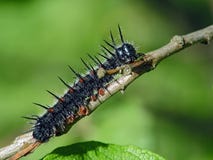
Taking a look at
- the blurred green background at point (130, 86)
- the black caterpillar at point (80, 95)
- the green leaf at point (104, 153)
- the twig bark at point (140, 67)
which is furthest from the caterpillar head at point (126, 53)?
the blurred green background at point (130, 86)

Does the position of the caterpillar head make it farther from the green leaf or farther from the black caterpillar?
the green leaf

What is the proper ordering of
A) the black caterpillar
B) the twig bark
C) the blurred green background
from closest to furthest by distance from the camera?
the twig bark
the black caterpillar
the blurred green background

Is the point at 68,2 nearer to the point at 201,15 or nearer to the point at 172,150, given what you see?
the point at 201,15

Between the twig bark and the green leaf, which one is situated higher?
the twig bark

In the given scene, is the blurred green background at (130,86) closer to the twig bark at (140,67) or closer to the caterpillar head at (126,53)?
the caterpillar head at (126,53)

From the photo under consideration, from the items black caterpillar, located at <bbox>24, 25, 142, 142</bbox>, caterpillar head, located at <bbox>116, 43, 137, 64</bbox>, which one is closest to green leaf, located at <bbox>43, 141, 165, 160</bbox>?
black caterpillar, located at <bbox>24, 25, 142, 142</bbox>

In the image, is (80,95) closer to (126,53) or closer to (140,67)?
(126,53)

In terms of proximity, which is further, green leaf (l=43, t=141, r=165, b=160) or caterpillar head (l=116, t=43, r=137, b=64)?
caterpillar head (l=116, t=43, r=137, b=64)
